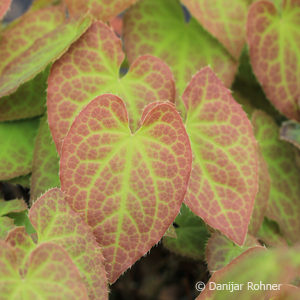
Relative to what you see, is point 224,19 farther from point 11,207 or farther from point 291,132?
point 11,207

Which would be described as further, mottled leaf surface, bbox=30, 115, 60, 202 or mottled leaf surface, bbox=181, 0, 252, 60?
mottled leaf surface, bbox=181, 0, 252, 60

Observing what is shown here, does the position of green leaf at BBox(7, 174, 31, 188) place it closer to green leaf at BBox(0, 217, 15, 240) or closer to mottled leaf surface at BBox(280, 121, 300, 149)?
green leaf at BBox(0, 217, 15, 240)

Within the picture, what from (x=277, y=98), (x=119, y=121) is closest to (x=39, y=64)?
(x=119, y=121)

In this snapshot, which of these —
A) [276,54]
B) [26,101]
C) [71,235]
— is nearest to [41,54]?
[26,101]

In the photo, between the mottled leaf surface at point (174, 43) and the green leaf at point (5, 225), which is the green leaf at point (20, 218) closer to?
the green leaf at point (5, 225)

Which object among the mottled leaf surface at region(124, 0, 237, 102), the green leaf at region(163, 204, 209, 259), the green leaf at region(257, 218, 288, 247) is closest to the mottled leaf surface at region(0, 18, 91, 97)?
the mottled leaf surface at region(124, 0, 237, 102)

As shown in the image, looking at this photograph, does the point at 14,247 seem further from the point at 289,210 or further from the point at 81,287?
the point at 289,210

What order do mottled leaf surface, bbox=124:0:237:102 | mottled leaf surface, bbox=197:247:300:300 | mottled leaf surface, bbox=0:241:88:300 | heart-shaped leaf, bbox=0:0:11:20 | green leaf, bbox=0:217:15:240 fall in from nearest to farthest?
mottled leaf surface, bbox=197:247:300:300
mottled leaf surface, bbox=0:241:88:300
green leaf, bbox=0:217:15:240
heart-shaped leaf, bbox=0:0:11:20
mottled leaf surface, bbox=124:0:237:102
